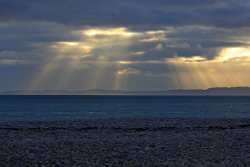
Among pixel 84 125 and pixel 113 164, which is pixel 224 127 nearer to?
pixel 84 125

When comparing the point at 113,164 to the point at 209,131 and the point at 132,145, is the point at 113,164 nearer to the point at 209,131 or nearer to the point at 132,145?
the point at 132,145

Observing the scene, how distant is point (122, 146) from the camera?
75.8ft

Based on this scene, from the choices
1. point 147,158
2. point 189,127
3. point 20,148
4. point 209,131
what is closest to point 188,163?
point 147,158

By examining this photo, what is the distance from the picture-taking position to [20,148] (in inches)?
866

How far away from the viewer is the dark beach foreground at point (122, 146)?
19406mm

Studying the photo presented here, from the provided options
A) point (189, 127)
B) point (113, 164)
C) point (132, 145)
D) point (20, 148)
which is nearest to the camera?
point (113, 164)

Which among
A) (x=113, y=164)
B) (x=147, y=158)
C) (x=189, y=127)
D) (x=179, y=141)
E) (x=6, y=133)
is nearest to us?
(x=113, y=164)

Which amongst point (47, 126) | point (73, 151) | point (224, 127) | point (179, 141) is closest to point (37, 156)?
point (73, 151)

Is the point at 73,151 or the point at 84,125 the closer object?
the point at 73,151

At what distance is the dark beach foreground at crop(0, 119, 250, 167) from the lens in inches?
764

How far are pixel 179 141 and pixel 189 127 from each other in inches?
302

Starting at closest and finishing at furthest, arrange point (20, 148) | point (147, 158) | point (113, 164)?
1. point (113, 164)
2. point (147, 158)
3. point (20, 148)

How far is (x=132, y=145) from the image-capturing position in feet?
76.8

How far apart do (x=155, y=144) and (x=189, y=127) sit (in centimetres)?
925
